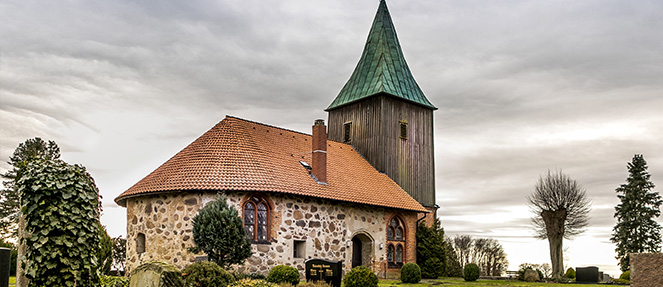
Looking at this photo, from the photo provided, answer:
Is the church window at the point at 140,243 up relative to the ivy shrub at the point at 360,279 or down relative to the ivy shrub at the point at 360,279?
up

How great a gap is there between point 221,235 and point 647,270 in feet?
43.5

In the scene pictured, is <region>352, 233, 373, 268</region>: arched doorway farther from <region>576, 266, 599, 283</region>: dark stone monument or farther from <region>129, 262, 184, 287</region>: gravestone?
<region>129, 262, 184, 287</region>: gravestone

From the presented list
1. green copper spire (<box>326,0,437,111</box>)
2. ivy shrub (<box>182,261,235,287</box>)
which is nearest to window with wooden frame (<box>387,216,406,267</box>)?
green copper spire (<box>326,0,437,111</box>)

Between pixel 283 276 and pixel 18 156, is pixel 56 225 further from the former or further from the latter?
pixel 18 156

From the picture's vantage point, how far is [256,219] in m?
21.6

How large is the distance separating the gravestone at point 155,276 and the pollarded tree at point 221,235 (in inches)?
254

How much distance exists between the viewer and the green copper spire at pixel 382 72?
31.4 m

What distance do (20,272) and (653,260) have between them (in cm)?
913

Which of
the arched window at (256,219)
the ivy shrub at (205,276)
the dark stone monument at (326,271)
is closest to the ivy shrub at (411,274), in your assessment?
the arched window at (256,219)

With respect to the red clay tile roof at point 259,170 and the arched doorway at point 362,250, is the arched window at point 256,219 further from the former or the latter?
the arched doorway at point 362,250

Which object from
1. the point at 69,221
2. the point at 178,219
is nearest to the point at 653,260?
the point at 69,221

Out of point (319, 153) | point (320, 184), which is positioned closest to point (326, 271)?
point (320, 184)

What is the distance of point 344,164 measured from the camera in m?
27.7

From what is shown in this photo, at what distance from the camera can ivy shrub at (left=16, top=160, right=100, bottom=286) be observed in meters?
9.17
